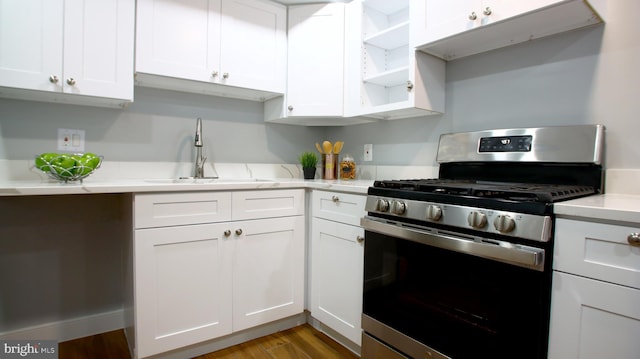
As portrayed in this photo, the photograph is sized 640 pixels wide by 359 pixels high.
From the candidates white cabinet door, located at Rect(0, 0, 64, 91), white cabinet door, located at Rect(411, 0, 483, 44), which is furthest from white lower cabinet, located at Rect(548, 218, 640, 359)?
white cabinet door, located at Rect(0, 0, 64, 91)

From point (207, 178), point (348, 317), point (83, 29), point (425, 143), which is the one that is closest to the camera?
point (83, 29)

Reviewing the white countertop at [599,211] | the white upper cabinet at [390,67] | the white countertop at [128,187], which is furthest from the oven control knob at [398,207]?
the white upper cabinet at [390,67]

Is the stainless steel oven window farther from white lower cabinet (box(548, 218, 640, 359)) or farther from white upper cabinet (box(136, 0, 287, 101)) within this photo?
white upper cabinet (box(136, 0, 287, 101))

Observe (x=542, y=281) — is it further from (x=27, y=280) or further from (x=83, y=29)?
(x=27, y=280)

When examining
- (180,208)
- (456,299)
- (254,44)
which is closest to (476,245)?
(456,299)

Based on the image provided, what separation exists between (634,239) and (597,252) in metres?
0.09

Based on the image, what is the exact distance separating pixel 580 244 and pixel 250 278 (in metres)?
1.43

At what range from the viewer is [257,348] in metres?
1.81

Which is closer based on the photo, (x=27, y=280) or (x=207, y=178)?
(x=27, y=280)

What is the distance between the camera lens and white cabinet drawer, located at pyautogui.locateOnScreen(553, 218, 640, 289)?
2.79 feet

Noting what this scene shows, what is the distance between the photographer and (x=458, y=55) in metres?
1.80

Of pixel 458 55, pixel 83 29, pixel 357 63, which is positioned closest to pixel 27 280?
pixel 83 29

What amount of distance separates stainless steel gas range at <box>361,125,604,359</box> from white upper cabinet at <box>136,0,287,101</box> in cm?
113

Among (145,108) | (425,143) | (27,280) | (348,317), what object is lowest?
(348,317)
